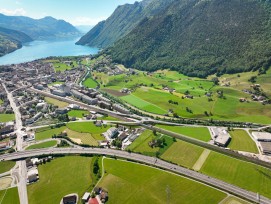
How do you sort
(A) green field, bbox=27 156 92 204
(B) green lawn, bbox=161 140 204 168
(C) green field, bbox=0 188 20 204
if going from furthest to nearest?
(B) green lawn, bbox=161 140 204 168 → (A) green field, bbox=27 156 92 204 → (C) green field, bbox=0 188 20 204

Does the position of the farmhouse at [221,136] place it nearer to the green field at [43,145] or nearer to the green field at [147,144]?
the green field at [147,144]

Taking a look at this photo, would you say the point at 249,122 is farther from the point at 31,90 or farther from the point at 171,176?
the point at 31,90

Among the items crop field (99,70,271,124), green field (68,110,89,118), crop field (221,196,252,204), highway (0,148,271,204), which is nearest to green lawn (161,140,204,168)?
highway (0,148,271,204)

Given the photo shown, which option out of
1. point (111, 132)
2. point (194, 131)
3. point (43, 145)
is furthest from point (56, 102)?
point (194, 131)

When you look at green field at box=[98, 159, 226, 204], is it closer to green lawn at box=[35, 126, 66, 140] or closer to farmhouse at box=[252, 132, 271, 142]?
green lawn at box=[35, 126, 66, 140]

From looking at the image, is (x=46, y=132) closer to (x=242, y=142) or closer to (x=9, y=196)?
(x=9, y=196)

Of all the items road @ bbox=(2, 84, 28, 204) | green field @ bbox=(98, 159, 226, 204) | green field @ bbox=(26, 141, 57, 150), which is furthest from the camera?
green field @ bbox=(26, 141, 57, 150)
